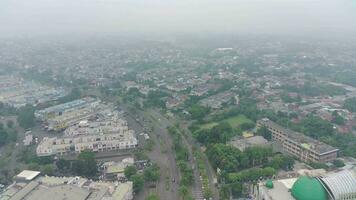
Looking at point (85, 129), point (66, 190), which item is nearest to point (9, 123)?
point (85, 129)

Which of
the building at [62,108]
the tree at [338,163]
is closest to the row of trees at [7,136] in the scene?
the building at [62,108]

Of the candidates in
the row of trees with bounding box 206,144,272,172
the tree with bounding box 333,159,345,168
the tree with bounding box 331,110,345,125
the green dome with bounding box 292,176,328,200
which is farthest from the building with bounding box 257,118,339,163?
the green dome with bounding box 292,176,328,200

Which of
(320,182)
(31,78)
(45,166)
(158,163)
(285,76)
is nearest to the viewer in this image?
(320,182)

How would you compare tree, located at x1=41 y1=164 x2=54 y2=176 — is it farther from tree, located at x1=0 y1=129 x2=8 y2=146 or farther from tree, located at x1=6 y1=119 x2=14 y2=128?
tree, located at x1=6 y1=119 x2=14 y2=128

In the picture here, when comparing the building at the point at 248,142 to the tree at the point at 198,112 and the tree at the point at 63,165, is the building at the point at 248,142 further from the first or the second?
the tree at the point at 63,165

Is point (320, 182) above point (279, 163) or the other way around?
above

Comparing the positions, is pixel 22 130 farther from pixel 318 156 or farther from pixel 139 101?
pixel 318 156

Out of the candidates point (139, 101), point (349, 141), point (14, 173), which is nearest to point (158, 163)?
point (14, 173)
